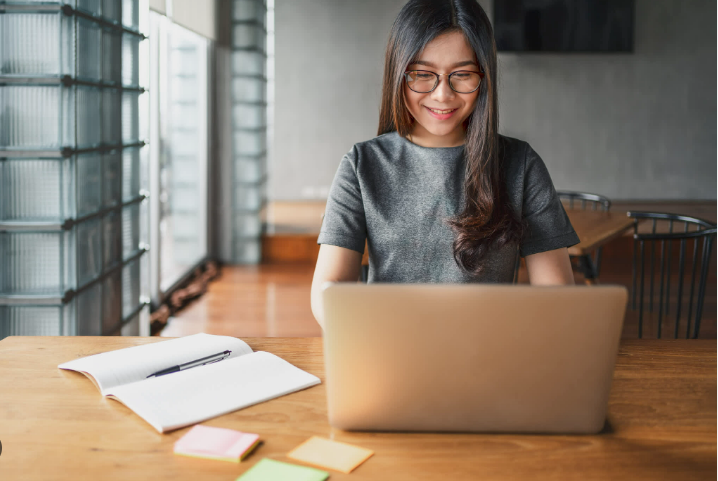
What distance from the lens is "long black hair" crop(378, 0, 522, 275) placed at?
4.17ft

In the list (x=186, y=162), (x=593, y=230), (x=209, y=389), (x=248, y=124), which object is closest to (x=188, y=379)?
(x=209, y=389)

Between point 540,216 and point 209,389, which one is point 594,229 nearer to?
point 540,216

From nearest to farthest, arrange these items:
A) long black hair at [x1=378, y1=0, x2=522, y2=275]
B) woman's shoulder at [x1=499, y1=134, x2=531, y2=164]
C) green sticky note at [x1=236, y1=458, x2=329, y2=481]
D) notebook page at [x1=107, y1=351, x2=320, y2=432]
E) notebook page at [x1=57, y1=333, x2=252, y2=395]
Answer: green sticky note at [x1=236, y1=458, x2=329, y2=481] → notebook page at [x1=107, y1=351, x2=320, y2=432] → notebook page at [x1=57, y1=333, x2=252, y2=395] → long black hair at [x1=378, y1=0, x2=522, y2=275] → woman's shoulder at [x1=499, y1=134, x2=531, y2=164]

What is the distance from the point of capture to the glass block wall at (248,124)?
4840mm

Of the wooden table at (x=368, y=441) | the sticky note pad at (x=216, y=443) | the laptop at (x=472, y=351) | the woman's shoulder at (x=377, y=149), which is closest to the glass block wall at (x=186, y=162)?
the woman's shoulder at (x=377, y=149)

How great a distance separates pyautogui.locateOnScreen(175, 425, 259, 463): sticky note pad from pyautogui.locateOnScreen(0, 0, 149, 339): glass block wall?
1.50 m

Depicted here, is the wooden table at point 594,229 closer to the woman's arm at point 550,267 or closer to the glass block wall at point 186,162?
the woman's arm at point 550,267

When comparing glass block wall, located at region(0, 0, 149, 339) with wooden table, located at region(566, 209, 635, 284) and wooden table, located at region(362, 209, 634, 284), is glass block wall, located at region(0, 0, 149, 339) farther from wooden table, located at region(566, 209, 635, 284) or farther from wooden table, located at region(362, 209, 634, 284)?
wooden table, located at region(566, 209, 635, 284)

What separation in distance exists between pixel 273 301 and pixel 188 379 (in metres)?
3.10

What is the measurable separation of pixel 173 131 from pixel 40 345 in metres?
3.49

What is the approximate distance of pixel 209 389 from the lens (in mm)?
945

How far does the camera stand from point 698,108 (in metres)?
6.26

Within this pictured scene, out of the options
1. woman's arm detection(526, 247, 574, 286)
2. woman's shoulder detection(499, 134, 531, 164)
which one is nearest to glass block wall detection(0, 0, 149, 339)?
woman's shoulder detection(499, 134, 531, 164)

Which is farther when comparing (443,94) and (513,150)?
(513,150)
